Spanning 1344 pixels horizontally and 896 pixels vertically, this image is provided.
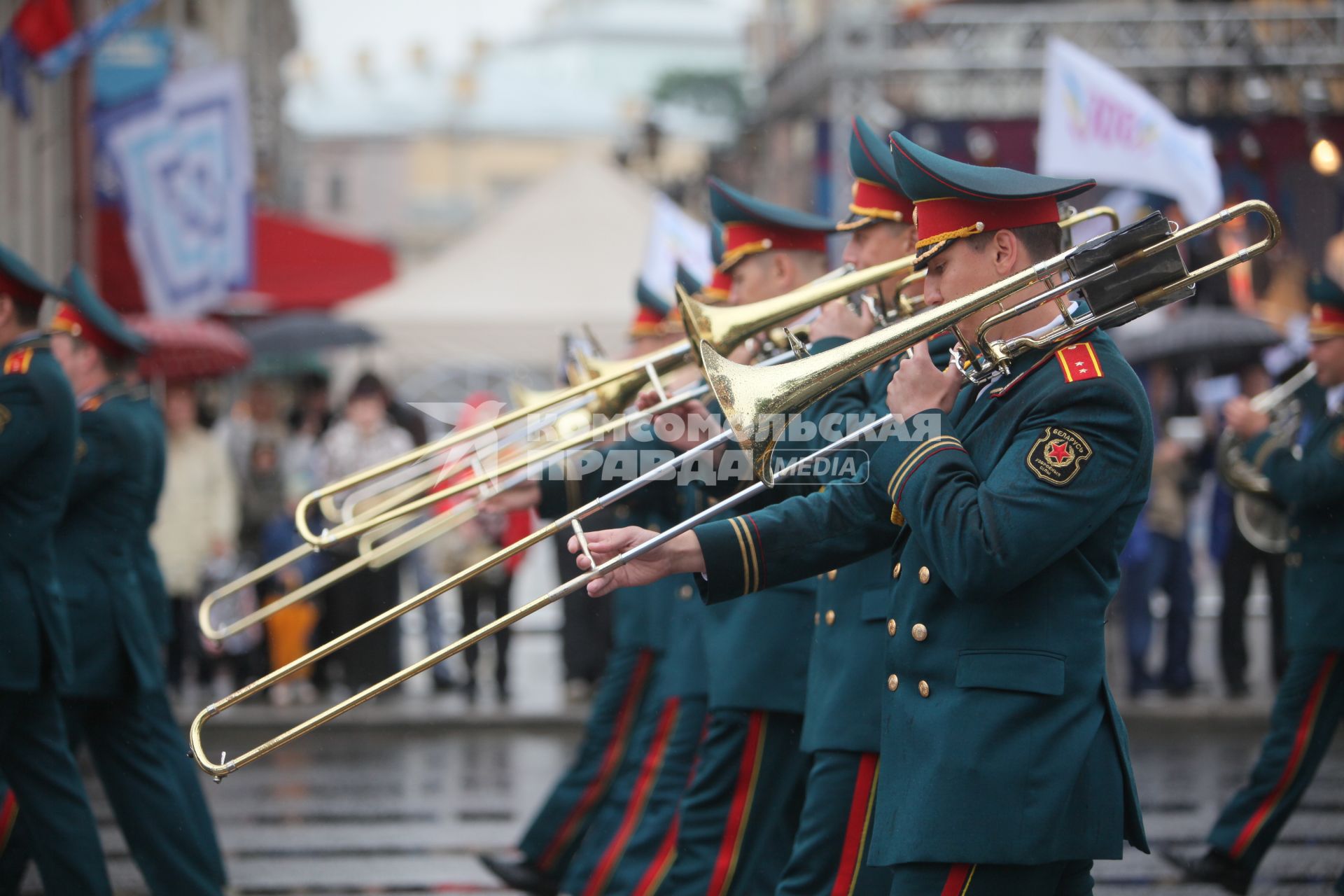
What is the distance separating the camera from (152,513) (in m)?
6.17

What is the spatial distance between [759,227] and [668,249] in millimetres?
4893

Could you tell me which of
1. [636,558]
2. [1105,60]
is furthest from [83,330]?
[1105,60]

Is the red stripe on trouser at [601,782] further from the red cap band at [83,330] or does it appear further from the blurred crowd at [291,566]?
the blurred crowd at [291,566]

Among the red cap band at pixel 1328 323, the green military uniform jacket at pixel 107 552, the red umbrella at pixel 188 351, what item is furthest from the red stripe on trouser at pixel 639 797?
the red umbrella at pixel 188 351

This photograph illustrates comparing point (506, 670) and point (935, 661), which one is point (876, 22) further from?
point (935, 661)

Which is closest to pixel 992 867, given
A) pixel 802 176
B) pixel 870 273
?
pixel 870 273

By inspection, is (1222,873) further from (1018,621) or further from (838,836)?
(1018,621)

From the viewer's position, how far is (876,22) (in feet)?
47.0

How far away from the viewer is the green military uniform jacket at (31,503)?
5.12m

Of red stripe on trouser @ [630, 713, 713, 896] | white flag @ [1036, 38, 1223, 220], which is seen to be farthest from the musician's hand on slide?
white flag @ [1036, 38, 1223, 220]

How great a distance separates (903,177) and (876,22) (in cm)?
1096

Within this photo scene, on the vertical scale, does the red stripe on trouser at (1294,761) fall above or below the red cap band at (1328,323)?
below

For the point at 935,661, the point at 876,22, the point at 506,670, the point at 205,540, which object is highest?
the point at 876,22

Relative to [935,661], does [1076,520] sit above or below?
above
